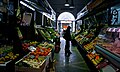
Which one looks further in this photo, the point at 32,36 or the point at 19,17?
the point at 32,36

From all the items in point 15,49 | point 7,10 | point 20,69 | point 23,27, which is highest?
point 7,10

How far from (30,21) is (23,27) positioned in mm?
502

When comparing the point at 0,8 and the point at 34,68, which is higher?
the point at 0,8

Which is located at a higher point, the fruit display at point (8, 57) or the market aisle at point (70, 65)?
the fruit display at point (8, 57)

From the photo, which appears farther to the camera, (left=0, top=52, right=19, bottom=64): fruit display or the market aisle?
the market aisle

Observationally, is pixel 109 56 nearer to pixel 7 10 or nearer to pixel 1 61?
pixel 1 61

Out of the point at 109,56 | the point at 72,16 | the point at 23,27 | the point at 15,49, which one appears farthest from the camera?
the point at 72,16

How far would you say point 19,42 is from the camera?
4762mm

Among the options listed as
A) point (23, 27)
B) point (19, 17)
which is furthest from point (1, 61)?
point (23, 27)

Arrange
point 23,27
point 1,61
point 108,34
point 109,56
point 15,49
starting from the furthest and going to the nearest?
point 23,27, point 108,34, point 15,49, point 109,56, point 1,61

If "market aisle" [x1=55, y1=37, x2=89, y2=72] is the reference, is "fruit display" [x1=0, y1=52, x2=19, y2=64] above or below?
above

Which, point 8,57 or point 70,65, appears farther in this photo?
point 70,65

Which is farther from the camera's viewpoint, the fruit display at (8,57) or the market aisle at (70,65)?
the market aisle at (70,65)

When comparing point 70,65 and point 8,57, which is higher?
point 8,57
